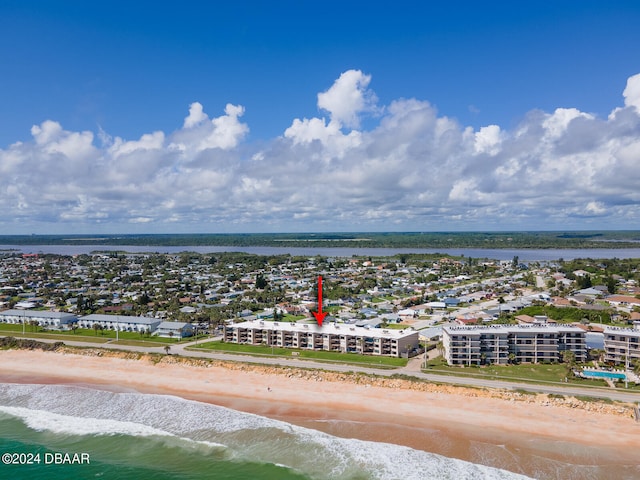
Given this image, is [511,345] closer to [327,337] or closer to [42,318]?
[327,337]

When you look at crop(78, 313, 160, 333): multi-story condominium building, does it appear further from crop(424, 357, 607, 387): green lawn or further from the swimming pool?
the swimming pool

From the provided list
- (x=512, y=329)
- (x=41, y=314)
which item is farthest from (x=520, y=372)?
(x=41, y=314)

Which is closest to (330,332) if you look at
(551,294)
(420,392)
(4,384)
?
(420,392)

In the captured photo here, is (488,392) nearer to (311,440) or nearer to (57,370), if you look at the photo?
(311,440)

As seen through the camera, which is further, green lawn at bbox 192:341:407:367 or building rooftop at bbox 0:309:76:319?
building rooftop at bbox 0:309:76:319

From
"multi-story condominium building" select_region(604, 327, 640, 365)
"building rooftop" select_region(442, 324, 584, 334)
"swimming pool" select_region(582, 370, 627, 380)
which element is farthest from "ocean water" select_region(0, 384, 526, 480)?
"multi-story condominium building" select_region(604, 327, 640, 365)

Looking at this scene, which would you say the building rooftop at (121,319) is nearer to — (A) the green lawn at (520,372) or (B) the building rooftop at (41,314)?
(B) the building rooftop at (41,314)

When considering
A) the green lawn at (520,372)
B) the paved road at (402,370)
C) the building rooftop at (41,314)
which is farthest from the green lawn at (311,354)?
the building rooftop at (41,314)

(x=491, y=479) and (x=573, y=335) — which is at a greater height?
(x=573, y=335)
